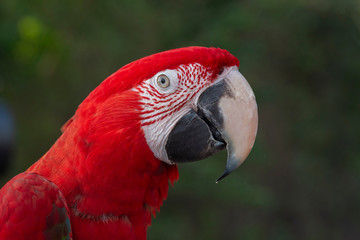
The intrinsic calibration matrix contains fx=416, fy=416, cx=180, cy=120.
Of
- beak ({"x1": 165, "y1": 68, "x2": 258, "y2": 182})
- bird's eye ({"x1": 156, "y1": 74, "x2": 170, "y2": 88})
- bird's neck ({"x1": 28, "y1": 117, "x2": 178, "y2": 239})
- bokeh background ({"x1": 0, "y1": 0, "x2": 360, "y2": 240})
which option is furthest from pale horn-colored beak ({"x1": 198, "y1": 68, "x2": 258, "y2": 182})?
bokeh background ({"x1": 0, "y1": 0, "x2": 360, "y2": 240})

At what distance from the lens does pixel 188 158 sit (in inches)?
56.1

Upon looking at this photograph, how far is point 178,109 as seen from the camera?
1436 mm

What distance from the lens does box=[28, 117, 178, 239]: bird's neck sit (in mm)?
1396

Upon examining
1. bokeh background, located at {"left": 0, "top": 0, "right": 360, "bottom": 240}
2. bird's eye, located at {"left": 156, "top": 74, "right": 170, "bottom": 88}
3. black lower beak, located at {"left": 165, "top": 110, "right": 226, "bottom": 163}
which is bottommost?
bokeh background, located at {"left": 0, "top": 0, "right": 360, "bottom": 240}

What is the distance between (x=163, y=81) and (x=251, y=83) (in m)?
3.04

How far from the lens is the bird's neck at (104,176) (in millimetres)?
1396

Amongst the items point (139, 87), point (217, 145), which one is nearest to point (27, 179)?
point (139, 87)

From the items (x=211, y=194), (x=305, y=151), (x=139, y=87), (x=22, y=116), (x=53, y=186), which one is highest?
(x=139, y=87)

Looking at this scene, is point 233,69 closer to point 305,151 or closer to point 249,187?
point 249,187

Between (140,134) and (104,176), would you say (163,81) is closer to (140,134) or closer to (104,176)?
(140,134)

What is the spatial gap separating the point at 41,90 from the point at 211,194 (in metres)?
2.13

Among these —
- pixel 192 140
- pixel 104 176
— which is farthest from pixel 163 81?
pixel 104 176

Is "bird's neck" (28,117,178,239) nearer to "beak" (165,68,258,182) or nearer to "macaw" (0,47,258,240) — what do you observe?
"macaw" (0,47,258,240)

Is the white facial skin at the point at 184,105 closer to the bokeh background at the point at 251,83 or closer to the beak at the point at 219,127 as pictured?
the beak at the point at 219,127
